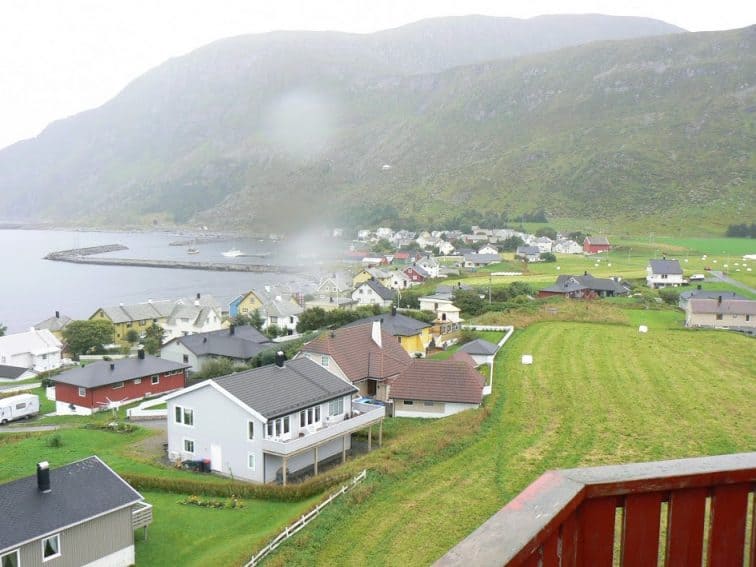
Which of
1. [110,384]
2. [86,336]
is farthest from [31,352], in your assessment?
[110,384]

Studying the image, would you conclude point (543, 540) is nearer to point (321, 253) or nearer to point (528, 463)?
point (528, 463)

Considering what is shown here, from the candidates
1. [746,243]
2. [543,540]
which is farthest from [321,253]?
[543,540]

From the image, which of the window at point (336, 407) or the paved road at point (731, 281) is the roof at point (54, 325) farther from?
the paved road at point (731, 281)

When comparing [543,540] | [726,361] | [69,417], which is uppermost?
[543,540]

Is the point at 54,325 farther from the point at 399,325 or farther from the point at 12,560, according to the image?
the point at 12,560

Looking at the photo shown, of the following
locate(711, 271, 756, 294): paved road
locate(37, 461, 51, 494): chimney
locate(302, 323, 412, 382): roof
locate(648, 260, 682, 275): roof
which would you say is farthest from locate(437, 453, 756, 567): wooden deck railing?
locate(648, 260, 682, 275): roof

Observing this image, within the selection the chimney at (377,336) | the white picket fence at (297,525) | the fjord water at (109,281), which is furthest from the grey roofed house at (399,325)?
the fjord water at (109,281)

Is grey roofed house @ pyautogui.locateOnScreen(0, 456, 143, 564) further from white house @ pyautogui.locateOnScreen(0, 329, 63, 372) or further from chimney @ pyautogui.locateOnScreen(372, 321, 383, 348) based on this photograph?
white house @ pyautogui.locateOnScreen(0, 329, 63, 372)
